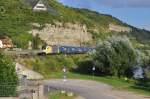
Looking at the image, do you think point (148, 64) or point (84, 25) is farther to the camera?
point (84, 25)

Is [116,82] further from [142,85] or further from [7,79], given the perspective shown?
[7,79]

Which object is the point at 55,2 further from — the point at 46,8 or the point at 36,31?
the point at 36,31

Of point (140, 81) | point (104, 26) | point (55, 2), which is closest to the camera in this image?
point (140, 81)

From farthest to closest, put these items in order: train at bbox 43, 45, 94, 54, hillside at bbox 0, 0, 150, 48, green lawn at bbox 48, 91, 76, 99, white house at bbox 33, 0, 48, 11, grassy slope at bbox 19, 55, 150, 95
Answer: white house at bbox 33, 0, 48, 11, hillside at bbox 0, 0, 150, 48, train at bbox 43, 45, 94, 54, grassy slope at bbox 19, 55, 150, 95, green lawn at bbox 48, 91, 76, 99

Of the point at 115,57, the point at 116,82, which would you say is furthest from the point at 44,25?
the point at 116,82

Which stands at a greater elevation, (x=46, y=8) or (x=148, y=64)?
(x=46, y=8)

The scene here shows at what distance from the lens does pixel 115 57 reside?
86.1 meters

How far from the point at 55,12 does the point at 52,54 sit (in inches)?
1306

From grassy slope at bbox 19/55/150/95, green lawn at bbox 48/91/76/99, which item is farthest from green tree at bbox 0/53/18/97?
grassy slope at bbox 19/55/150/95

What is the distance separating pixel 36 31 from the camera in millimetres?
113438

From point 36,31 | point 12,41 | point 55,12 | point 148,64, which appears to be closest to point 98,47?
point 148,64

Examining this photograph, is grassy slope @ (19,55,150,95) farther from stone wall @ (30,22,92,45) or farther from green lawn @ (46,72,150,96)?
stone wall @ (30,22,92,45)

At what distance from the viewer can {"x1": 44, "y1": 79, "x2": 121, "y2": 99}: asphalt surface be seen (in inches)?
2513

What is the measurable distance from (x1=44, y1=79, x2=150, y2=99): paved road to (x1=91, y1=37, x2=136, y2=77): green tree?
8603 mm
